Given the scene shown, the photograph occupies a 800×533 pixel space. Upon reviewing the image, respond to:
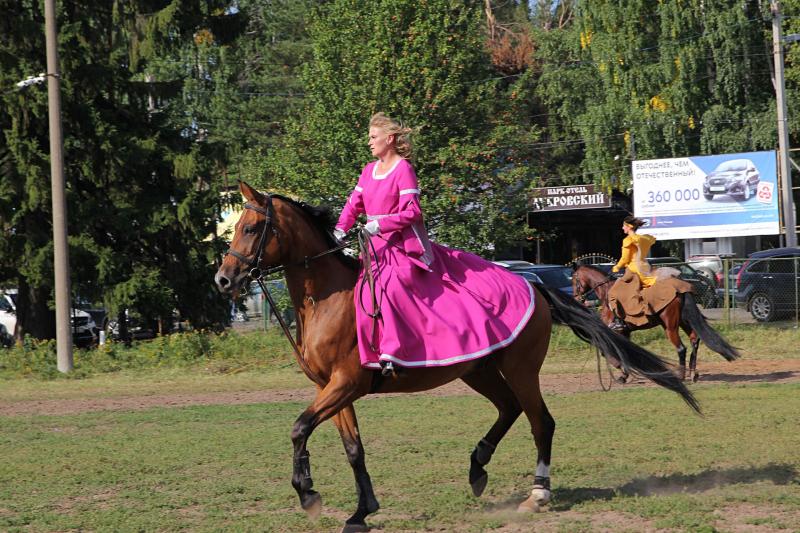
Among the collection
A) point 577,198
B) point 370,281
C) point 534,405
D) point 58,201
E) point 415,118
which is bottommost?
point 534,405

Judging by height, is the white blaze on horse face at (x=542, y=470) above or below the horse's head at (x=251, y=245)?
below

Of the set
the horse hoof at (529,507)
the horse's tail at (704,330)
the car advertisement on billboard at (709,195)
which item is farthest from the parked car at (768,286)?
the horse hoof at (529,507)

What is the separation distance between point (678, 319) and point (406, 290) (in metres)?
10.5

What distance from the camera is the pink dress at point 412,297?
291 inches

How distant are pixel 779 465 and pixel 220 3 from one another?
20682 mm

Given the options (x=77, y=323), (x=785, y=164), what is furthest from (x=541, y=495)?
(x=785, y=164)

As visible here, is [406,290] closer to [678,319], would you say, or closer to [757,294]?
[678,319]

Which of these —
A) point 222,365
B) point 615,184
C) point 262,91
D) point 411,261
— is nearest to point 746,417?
point 411,261

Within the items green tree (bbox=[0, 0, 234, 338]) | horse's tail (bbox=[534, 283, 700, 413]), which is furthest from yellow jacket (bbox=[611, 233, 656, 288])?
green tree (bbox=[0, 0, 234, 338])

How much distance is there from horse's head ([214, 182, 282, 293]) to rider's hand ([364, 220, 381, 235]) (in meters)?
0.64

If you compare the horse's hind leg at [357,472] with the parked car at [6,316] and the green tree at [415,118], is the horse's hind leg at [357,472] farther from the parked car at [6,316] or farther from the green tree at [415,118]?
the parked car at [6,316]

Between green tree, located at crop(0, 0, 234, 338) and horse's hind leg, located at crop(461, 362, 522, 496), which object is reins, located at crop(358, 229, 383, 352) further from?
green tree, located at crop(0, 0, 234, 338)

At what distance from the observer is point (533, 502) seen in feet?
25.4

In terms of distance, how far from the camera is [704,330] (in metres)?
16.0
